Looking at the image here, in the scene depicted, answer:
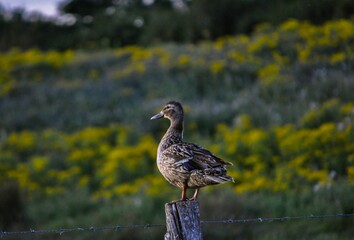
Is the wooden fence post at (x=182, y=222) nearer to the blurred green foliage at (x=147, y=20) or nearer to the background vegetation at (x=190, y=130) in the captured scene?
the background vegetation at (x=190, y=130)

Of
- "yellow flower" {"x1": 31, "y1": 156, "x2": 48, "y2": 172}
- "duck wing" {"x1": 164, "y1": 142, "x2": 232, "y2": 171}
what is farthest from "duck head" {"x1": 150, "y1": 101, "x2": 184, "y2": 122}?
"yellow flower" {"x1": 31, "y1": 156, "x2": 48, "y2": 172}

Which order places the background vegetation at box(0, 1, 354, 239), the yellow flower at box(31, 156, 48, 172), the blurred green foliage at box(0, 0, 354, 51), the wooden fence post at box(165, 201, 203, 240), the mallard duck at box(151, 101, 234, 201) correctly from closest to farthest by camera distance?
1. the wooden fence post at box(165, 201, 203, 240)
2. the mallard duck at box(151, 101, 234, 201)
3. the background vegetation at box(0, 1, 354, 239)
4. the yellow flower at box(31, 156, 48, 172)
5. the blurred green foliage at box(0, 0, 354, 51)

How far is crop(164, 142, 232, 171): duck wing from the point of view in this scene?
577cm

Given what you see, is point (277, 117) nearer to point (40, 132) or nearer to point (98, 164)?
point (98, 164)

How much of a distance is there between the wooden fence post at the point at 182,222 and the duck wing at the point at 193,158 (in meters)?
0.59

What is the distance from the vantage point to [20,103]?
860 inches

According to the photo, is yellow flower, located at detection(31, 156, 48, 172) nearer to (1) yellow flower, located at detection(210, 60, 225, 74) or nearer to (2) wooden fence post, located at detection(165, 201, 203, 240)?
(1) yellow flower, located at detection(210, 60, 225, 74)

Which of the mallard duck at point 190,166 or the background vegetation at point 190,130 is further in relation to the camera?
the background vegetation at point 190,130

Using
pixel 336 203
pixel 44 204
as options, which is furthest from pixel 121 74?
pixel 336 203

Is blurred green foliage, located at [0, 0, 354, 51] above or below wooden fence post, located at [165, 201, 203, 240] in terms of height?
above

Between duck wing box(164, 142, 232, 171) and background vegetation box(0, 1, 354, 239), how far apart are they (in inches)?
173

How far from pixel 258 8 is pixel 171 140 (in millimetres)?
22640

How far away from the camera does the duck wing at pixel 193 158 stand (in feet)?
18.9

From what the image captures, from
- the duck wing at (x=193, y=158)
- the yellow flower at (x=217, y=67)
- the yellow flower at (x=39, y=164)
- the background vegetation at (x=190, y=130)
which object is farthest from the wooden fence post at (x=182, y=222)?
the yellow flower at (x=217, y=67)
